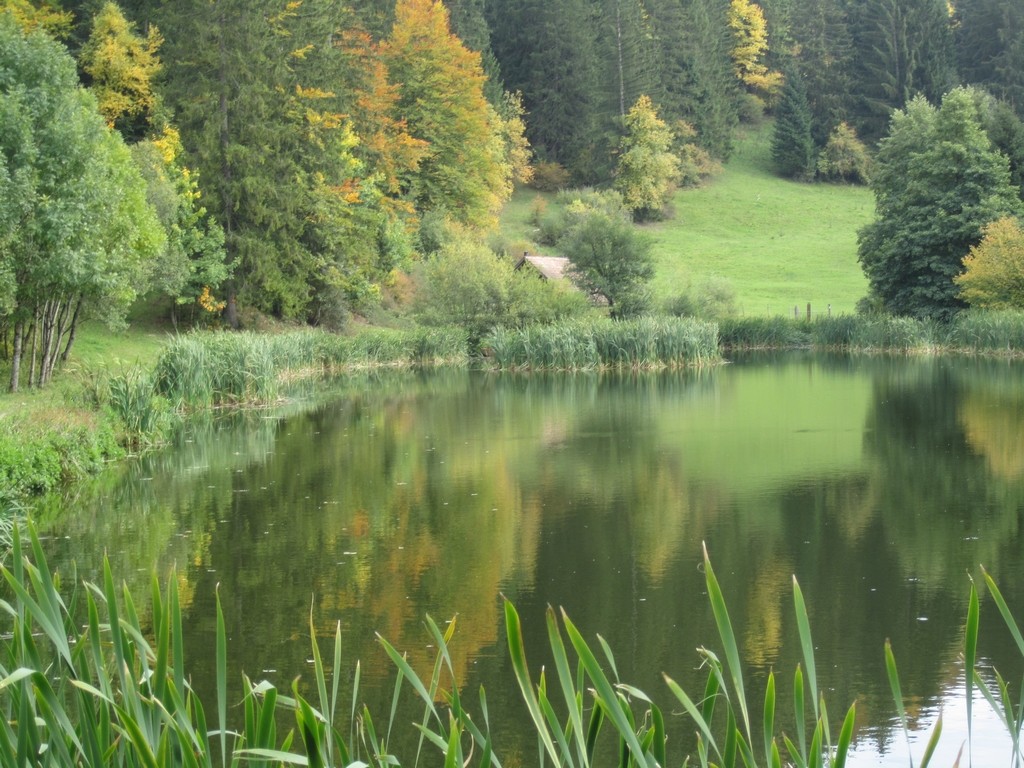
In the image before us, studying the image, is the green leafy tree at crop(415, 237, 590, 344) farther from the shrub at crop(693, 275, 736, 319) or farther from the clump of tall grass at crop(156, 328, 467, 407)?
the shrub at crop(693, 275, 736, 319)

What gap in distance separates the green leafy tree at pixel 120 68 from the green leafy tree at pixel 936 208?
27.5 meters

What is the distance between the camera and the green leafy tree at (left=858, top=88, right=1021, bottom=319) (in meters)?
43.6

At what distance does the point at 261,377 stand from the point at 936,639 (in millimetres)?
20406

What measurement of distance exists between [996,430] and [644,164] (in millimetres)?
49175

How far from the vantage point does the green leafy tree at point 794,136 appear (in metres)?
76.1

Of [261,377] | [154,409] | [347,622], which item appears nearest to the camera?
[347,622]

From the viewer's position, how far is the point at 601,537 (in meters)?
13.5

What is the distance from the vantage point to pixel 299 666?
29.0 ft

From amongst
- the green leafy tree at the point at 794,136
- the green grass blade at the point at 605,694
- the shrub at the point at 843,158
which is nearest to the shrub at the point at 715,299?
the shrub at the point at 843,158

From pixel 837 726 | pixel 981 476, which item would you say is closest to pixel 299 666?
pixel 837 726

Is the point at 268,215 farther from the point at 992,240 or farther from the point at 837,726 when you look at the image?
the point at 837,726

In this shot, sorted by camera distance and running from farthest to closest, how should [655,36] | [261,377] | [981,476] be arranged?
[655,36] → [261,377] → [981,476]

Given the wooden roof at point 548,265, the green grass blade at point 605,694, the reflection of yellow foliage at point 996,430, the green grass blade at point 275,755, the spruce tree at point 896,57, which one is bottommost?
the reflection of yellow foliage at point 996,430

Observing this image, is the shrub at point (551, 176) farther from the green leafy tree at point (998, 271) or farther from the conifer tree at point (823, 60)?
the green leafy tree at point (998, 271)
